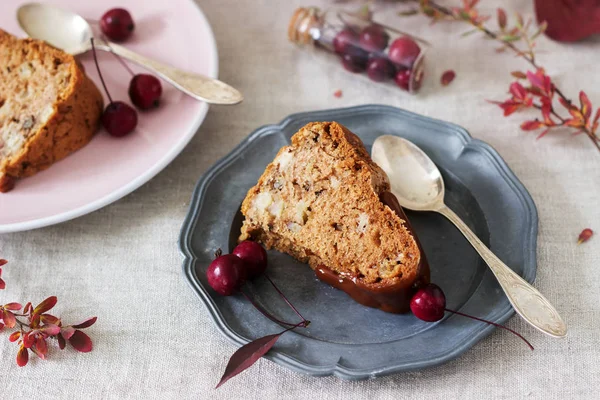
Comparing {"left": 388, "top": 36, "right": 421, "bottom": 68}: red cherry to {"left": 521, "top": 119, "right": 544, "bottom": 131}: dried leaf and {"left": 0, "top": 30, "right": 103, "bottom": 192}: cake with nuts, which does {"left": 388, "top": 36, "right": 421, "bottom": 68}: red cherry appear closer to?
{"left": 521, "top": 119, "right": 544, "bottom": 131}: dried leaf

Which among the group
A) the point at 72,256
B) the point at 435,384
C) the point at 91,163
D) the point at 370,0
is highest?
the point at 370,0

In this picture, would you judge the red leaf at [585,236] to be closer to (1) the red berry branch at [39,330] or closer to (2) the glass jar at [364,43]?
(2) the glass jar at [364,43]

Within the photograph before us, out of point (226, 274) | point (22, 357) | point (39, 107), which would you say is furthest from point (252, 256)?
point (39, 107)

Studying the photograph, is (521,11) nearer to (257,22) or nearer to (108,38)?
(257,22)

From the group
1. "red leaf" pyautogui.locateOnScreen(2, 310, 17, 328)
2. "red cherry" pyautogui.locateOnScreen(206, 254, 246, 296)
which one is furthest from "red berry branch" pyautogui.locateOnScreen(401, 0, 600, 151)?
"red leaf" pyautogui.locateOnScreen(2, 310, 17, 328)

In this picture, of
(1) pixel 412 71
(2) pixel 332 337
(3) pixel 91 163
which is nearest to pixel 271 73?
(1) pixel 412 71

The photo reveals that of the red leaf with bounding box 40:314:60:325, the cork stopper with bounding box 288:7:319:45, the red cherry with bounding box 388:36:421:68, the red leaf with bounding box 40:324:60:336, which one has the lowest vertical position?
the red leaf with bounding box 40:324:60:336
